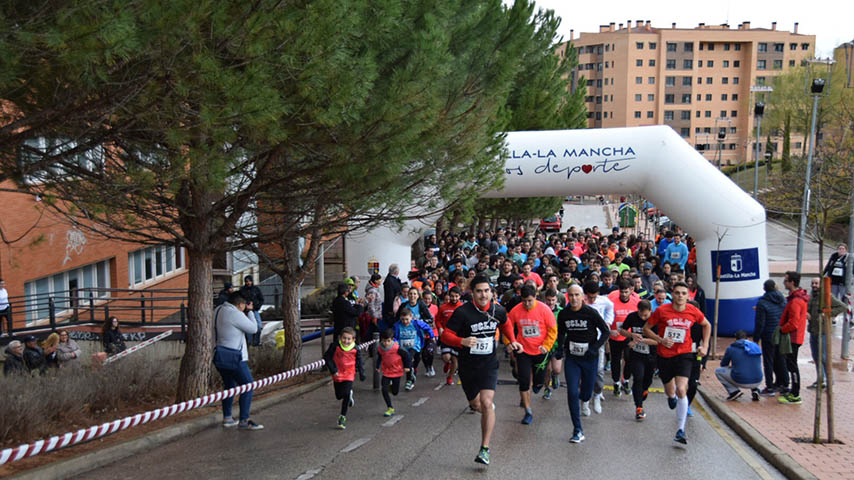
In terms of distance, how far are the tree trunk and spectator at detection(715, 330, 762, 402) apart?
7216 millimetres

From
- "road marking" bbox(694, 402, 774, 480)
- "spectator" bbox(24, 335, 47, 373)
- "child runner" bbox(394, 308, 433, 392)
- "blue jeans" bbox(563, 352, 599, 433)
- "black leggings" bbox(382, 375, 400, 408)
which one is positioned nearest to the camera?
"road marking" bbox(694, 402, 774, 480)

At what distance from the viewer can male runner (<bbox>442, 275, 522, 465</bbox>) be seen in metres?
7.38

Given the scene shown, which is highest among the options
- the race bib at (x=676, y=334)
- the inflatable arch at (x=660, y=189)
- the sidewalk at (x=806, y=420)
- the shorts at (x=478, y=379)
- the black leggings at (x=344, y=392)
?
the inflatable arch at (x=660, y=189)

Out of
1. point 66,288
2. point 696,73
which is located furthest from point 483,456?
point 696,73

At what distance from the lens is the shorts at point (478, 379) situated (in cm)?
742

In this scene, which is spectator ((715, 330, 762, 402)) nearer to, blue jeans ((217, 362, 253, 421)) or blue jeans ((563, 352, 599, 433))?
blue jeans ((563, 352, 599, 433))

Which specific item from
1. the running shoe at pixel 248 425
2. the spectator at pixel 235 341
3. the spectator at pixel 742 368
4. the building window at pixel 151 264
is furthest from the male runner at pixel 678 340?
the building window at pixel 151 264

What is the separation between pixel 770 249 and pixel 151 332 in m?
35.7

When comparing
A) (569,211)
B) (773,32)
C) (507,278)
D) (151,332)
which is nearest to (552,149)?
(507,278)

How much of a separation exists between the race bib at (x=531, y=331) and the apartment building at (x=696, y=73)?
293 ft

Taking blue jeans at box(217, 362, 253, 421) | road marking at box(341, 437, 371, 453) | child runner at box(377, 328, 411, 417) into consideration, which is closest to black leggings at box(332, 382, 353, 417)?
road marking at box(341, 437, 371, 453)

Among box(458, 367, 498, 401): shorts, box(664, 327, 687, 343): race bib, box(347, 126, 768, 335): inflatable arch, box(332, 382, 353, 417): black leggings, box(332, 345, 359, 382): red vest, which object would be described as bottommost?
box(332, 382, 353, 417): black leggings

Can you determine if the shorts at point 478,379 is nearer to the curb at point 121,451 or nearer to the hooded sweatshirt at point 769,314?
the curb at point 121,451

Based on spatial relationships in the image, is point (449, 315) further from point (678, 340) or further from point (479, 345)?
point (479, 345)
